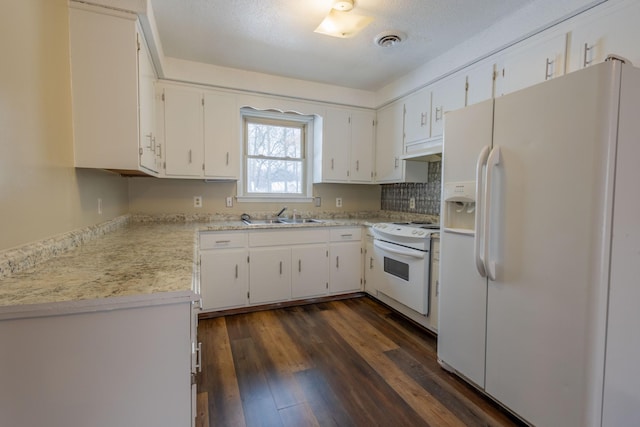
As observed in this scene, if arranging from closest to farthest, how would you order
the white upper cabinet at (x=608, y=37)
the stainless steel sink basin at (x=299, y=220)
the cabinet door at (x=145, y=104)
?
the white upper cabinet at (x=608, y=37), the cabinet door at (x=145, y=104), the stainless steel sink basin at (x=299, y=220)

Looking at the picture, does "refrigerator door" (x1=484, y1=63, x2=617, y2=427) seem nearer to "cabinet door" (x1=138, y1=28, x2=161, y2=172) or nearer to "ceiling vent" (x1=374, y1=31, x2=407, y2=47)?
"ceiling vent" (x1=374, y1=31, x2=407, y2=47)

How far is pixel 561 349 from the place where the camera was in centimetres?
129

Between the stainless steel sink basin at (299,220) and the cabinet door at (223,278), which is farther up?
the stainless steel sink basin at (299,220)

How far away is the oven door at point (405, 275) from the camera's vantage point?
7.98 ft

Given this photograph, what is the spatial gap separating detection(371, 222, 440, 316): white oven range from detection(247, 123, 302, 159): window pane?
1435 millimetres

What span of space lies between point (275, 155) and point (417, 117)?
5.47 ft

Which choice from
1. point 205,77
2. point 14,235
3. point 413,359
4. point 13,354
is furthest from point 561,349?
point 205,77

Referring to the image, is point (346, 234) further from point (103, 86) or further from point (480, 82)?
point (103, 86)

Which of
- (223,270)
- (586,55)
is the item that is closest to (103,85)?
(223,270)

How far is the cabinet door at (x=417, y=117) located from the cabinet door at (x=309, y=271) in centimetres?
149

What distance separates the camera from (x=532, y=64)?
197 cm

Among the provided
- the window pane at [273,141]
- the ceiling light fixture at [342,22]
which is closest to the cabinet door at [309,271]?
the window pane at [273,141]

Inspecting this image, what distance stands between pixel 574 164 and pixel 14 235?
2.25 metres

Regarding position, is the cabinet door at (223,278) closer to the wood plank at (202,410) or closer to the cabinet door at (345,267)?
the cabinet door at (345,267)
